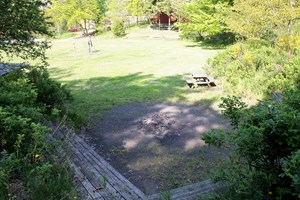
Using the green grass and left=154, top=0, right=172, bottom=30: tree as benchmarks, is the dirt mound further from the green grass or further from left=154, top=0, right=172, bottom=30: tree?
left=154, top=0, right=172, bottom=30: tree

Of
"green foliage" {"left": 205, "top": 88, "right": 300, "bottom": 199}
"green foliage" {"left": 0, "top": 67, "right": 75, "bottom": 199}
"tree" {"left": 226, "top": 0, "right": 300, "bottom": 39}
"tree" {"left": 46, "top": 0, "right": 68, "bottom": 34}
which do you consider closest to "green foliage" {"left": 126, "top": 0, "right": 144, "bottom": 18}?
"tree" {"left": 46, "top": 0, "right": 68, "bottom": 34}

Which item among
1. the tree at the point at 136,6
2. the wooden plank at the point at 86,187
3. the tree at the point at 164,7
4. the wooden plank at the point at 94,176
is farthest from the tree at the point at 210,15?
the wooden plank at the point at 86,187

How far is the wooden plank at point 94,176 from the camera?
4098 mm

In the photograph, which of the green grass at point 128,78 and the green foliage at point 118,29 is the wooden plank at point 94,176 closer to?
the green grass at point 128,78

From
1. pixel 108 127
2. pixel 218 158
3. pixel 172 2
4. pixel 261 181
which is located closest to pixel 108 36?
pixel 172 2

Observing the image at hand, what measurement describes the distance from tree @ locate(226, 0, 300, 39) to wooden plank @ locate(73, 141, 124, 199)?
1082cm

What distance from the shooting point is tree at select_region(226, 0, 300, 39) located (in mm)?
12461

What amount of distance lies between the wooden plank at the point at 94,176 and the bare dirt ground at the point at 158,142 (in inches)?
31.6

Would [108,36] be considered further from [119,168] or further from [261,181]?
[261,181]

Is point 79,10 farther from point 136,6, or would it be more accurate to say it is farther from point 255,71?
Answer: point 255,71

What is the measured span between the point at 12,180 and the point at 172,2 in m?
31.9

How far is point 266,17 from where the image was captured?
12.8 meters

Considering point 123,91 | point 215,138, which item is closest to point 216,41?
point 123,91

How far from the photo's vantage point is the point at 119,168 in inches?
229
